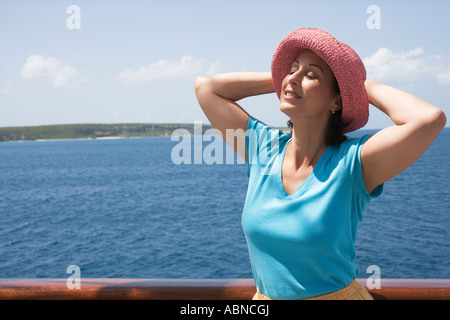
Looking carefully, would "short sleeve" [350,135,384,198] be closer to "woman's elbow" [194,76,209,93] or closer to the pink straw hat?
the pink straw hat

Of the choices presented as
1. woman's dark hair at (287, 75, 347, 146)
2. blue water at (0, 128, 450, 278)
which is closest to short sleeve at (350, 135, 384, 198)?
woman's dark hair at (287, 75, 347, 146)

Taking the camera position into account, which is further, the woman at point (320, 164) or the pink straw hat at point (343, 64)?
the pink straw hat at point (343, 64)

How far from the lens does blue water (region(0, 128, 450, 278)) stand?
24.0 m

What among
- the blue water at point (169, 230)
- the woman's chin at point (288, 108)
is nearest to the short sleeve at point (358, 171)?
the woman's chin at point (288, 108)

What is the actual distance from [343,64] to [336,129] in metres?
0.26

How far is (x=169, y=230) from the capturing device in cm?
3291

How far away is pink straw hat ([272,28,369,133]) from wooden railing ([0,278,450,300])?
0.62 metres

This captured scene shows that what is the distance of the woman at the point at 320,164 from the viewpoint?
147cm

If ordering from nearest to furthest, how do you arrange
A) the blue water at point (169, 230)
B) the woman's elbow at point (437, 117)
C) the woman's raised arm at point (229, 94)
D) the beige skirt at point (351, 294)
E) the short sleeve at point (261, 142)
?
1. the woman's elbow at point (437, 117)
2. the beige skirt at point (351, 294)
3. the short sleeve at point (261, 142)
4. the woman's raised arm at point (229, 94)
5. the blue water at point (169, 230)

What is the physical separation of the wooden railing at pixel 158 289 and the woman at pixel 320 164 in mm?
107

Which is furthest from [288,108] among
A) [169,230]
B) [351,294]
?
[169,230]

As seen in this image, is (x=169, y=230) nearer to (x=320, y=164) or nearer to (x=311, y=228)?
(x=320, y=164)

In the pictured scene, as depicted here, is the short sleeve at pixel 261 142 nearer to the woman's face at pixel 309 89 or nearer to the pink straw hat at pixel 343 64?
the woman's face at pixel 309 89
